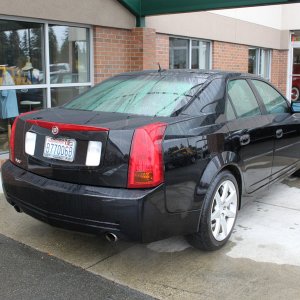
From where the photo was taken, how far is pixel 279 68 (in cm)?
1559

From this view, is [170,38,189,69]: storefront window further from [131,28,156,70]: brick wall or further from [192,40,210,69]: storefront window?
[131,28,156,70]: brick wall

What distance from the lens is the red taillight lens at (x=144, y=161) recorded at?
319cm

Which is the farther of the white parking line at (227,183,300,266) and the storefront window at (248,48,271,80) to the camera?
the storefront window at (248,48,271,80)

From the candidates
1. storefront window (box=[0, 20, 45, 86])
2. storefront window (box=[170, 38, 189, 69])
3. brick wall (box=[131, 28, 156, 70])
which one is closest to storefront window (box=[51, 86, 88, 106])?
storefront window (box=[0, 20, 45, 86])

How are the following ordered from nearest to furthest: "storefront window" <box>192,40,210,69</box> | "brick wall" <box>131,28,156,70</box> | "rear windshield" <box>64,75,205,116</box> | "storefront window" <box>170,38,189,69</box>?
"rear windshield" <box>64,75,205,116</box> → "brick wall" <box>131,28,156,70</box> → "storefront window" <box>170,38,189,69</box> → "storefront window" <box>192,40,210,69</box>

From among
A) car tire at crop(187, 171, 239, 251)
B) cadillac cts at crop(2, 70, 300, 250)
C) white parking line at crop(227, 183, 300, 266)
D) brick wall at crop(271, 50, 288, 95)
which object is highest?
brick wall at crop(271, 50, 288, 95)

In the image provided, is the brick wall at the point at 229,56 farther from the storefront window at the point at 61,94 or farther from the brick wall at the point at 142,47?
the storefront window at the point at 61,94

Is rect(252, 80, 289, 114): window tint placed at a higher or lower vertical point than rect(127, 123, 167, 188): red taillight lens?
higher

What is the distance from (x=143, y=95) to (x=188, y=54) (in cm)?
680

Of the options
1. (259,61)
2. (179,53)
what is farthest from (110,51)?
(259,61)

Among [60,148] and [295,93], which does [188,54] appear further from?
[60,148]

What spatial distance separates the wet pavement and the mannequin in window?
7.62ft

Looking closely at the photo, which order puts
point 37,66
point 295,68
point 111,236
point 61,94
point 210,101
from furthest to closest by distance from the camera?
point 295,68 → point 61,94 → point 37,66 → point 210,101 → point 111,236

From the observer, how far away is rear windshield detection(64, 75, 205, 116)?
3797 millimetres
